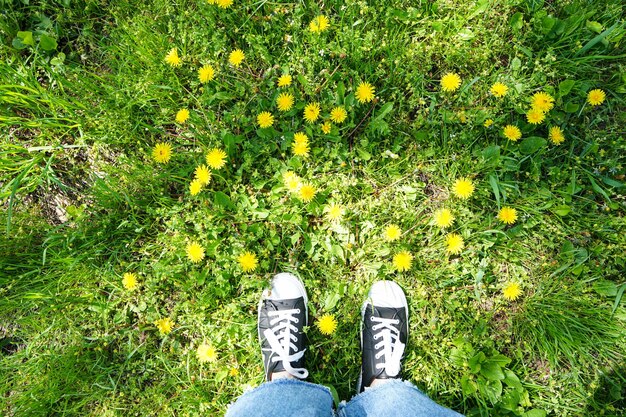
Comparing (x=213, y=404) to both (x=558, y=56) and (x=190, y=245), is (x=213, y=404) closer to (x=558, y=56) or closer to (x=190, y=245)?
(x=190, y=245)

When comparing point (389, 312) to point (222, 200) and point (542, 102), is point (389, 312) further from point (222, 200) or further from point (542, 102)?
point (542, 102)

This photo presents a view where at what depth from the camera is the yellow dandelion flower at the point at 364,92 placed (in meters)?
2.28

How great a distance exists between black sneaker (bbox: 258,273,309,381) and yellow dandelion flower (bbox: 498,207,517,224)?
3.86ft

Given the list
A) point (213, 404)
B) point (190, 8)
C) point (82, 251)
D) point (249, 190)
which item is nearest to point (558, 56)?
point (249, 190)

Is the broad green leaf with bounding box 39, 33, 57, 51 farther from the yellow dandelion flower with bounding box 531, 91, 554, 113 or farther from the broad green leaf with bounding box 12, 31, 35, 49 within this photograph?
the yellow dandelion flower with bounding box 531, 91, 554, 113

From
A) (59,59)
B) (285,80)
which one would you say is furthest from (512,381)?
→ (59,59)

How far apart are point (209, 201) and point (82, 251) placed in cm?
82

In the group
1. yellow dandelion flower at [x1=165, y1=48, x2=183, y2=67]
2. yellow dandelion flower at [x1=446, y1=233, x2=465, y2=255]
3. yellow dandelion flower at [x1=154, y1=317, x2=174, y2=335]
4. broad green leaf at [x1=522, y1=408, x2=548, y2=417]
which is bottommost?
broad green leaf at [x1=522, y1=408, x2=548, y2=417]

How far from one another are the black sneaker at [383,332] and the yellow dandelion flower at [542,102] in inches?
49.9

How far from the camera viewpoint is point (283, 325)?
230 centimetres

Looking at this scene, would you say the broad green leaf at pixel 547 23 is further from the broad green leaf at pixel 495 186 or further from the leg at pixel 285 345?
the leg at pixel 285 345

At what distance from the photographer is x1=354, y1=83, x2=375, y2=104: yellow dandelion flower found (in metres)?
2.28

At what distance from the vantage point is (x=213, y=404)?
7.50 ft

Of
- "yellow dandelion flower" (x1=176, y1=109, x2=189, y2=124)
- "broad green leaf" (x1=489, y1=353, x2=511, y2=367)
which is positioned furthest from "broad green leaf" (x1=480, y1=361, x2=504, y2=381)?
"yellow dandelion flower" (x1=176, y1=109, x2=189, y2=124)
